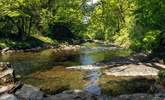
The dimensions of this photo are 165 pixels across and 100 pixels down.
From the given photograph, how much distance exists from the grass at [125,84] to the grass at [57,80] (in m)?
2.06

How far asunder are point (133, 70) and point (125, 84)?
18.0 ft

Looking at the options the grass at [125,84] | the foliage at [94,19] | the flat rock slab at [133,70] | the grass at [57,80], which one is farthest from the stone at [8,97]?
the foliage at [94,19]

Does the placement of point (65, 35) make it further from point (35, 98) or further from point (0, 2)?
point (35, 98)

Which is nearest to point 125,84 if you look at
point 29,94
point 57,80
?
point 57,80

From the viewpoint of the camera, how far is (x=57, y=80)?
29484 mm

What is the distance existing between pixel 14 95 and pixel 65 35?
69.7 meters

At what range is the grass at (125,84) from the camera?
24844mm

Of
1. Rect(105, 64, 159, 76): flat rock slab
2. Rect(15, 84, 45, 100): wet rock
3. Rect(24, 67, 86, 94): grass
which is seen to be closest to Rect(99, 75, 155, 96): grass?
Rect(105, 64, 159, 76): flat rock slab

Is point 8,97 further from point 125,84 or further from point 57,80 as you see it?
point 125,84

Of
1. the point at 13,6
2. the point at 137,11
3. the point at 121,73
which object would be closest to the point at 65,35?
the point at 13,6

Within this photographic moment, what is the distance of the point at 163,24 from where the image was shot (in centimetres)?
3634

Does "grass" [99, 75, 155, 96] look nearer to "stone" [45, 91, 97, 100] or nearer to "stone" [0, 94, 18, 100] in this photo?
"stone" [45, 91, 97, 100]

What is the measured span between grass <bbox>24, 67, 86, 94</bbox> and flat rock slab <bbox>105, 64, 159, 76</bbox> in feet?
10.3

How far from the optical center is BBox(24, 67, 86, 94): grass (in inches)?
1046
